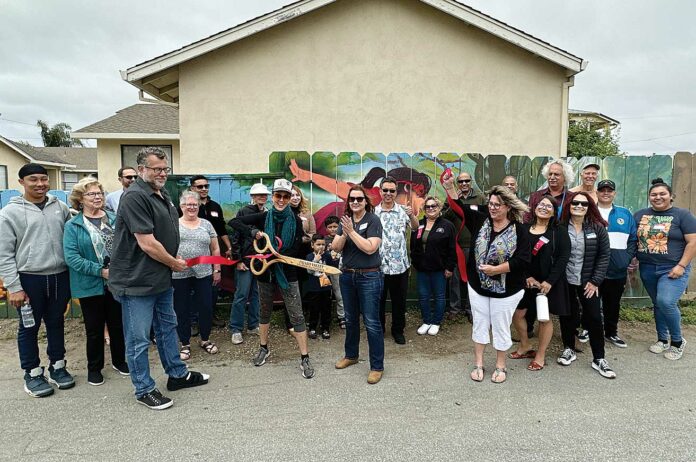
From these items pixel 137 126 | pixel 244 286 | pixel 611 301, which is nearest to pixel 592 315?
pixel 611 301

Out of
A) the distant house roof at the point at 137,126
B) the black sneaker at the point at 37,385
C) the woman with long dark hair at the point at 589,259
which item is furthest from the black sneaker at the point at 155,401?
the distant house roof at the point at 137,126

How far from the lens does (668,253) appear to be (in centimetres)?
425

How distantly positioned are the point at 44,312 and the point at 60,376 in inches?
23.3

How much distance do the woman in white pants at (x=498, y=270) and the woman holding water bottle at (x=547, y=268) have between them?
36 cm

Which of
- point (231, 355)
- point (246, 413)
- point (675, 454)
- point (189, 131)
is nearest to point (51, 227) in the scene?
point (231, 355)

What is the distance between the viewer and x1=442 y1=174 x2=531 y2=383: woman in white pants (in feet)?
11.6

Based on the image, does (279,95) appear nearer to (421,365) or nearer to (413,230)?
(413,230)

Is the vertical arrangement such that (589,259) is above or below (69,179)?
below

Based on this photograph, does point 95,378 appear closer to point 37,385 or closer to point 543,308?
point 37,385

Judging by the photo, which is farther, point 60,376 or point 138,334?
point 60,376

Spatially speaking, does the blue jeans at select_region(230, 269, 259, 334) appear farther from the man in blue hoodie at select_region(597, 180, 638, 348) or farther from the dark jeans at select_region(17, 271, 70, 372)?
the man in blue hoodie at select_region(597, 180, 638, 348)

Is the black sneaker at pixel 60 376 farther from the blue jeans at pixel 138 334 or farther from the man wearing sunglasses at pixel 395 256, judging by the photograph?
the man wearing sunglasses at pixel 395 256

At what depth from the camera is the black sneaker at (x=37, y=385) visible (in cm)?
343

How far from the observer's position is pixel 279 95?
764 cm
